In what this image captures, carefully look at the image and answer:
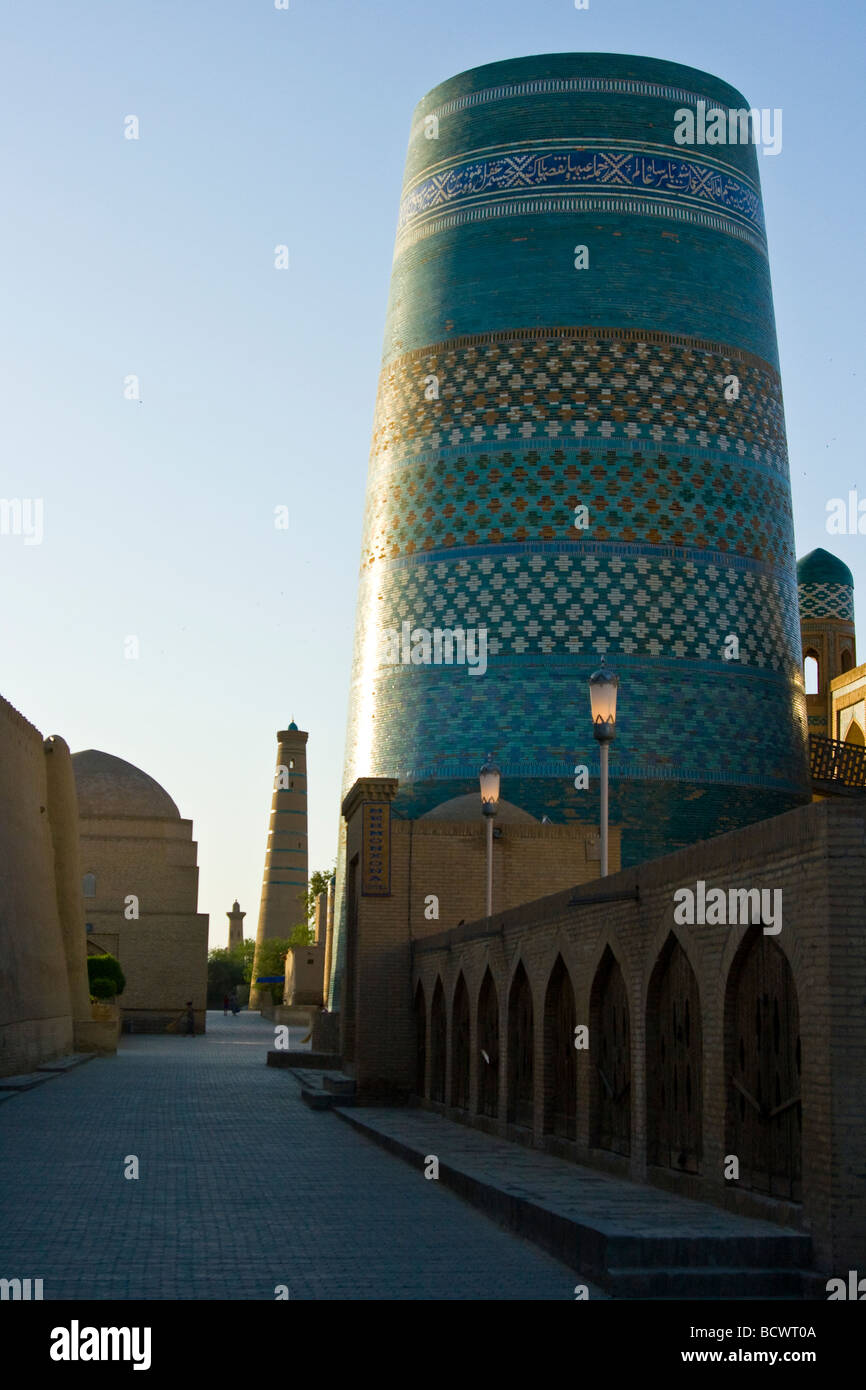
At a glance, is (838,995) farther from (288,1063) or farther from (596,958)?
(288,1063)

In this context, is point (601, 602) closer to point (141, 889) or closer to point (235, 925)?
point (141, 889)

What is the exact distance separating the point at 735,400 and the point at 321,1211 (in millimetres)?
16251

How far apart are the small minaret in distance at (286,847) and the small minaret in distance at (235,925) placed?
41347 millimetres

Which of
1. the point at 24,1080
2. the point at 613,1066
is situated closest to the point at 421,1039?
the point at 24,1080

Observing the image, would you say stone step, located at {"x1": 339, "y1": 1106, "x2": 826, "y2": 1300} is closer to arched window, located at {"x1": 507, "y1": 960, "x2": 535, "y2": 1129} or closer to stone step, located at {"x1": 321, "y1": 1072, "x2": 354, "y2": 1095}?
arched window, located at {"x1": 507, "y1": 960, "x2": 535, "y2": 1129}

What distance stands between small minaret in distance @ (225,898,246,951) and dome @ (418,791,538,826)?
85003 mm

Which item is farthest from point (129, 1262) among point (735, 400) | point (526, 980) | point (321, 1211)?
point (735, 400)

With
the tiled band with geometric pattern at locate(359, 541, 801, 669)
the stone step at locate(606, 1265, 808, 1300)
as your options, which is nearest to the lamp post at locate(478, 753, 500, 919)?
the tiled band with geometric pattern at locate(359, 541, 801, 669)

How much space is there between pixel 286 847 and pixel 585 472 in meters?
40.8

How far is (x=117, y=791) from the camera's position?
→ 45188mm

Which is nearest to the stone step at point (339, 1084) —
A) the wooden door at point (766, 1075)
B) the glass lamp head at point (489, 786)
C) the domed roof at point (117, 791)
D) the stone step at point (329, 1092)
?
the stone step at point (329, 1092)

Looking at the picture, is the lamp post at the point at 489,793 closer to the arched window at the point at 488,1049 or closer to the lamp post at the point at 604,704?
the arched window at the point at 488,1049

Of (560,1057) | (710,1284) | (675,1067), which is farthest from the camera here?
(560,1057)
